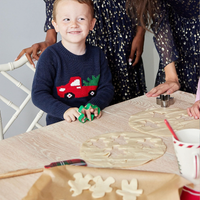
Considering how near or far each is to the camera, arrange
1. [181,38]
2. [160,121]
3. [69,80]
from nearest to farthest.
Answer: [160,121] → [69,80] → [181,38]

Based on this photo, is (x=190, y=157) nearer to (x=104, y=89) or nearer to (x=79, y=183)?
(x=79, y=183)

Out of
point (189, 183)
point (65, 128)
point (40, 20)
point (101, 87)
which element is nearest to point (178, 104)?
point (101, 87)

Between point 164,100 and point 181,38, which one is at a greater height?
point 181,38

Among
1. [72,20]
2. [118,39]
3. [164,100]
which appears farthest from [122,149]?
[118,39]

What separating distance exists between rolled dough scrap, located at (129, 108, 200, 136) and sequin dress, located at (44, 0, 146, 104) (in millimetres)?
576

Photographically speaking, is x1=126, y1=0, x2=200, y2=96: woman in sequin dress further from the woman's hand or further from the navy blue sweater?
the navy blue sweater

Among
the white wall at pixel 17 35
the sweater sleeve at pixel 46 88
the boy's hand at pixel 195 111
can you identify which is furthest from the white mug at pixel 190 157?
the white wall at pixel 17 35

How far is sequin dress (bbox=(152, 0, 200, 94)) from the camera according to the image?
1.59 m

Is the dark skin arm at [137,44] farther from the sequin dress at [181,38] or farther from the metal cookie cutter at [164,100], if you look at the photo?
the metal cookie cutter at [164,100]

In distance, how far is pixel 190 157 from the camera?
2.35 feet

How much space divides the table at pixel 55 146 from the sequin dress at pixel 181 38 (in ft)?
1.45

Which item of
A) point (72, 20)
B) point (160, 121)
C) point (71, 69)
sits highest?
point (72, 20)

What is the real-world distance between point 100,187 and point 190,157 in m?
0.22

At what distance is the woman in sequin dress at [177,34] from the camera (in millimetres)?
1573
